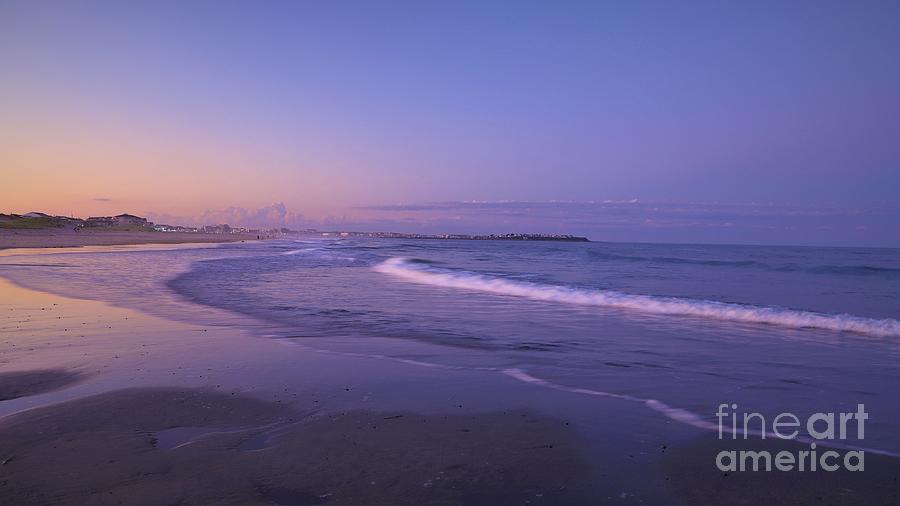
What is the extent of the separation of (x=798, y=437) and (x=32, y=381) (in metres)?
7.72

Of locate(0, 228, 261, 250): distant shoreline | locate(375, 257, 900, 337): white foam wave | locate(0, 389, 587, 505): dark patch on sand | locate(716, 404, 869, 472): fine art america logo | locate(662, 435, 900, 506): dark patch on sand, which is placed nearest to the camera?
locate(0, 389, 587, 505): dark patch on sand

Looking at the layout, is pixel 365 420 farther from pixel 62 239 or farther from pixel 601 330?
pixel 62 239

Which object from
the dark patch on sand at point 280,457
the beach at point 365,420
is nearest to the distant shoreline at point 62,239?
the beach at point 365,420

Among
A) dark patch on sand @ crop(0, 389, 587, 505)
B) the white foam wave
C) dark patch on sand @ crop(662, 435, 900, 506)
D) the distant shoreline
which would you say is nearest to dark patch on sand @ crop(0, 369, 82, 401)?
dark patch on sand @ crop(0, 389, 587, 505)

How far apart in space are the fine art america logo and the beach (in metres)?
0.13

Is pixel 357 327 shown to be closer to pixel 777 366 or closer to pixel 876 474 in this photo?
pixel 777 366

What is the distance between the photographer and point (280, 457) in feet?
13.0

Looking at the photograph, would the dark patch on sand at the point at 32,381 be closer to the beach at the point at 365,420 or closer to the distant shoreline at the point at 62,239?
the beach at the point at 365,420

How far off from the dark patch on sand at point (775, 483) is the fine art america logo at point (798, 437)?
75mm

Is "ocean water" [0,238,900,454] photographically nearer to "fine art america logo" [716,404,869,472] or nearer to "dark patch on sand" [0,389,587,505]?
"fine art america logo" [716,404,869,472]

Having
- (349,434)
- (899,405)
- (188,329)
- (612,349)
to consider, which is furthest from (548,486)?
(188,329)

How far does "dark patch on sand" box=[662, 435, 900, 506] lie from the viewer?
139 inches

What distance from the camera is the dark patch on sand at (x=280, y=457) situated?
3.38 meters

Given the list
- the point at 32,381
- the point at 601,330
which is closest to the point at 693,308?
the point at 601,330
